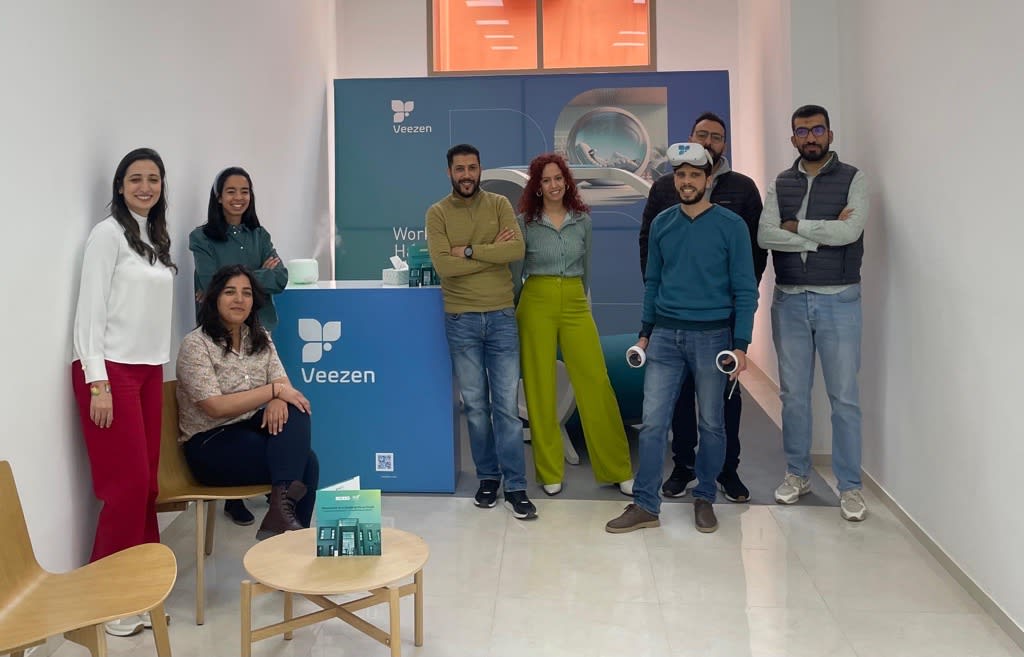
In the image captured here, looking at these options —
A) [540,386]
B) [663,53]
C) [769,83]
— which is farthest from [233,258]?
[663,53]

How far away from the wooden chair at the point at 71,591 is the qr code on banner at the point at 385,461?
1.87m

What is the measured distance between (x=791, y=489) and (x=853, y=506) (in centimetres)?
31

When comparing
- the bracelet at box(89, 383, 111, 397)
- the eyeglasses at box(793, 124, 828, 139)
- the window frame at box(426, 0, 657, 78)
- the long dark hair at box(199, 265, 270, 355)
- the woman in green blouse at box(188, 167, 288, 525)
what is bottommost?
the bracelet at box(89, 383, 111, 397)

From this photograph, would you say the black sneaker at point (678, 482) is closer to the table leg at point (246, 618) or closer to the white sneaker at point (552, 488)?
the white sneaker at point (552, 488)

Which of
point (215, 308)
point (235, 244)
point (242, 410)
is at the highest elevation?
point (235, 244)

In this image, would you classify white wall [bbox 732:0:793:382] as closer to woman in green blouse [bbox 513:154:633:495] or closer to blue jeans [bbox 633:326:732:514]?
woman in green blouse [bbox 513:154:633:495]

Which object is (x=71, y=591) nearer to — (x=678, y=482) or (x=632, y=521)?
(x=632, y=521)

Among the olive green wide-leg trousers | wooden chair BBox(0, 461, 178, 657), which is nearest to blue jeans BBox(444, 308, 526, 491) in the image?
the olive green wide-leg trousers

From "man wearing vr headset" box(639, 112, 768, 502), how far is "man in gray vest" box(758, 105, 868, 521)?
0.17 m

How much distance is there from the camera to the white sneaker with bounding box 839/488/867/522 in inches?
156

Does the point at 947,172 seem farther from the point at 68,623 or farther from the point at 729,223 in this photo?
the point at 68,623

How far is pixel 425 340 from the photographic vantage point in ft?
14.3

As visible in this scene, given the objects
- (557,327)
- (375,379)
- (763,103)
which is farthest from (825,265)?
(763,103)

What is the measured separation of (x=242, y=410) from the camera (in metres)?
3.45
